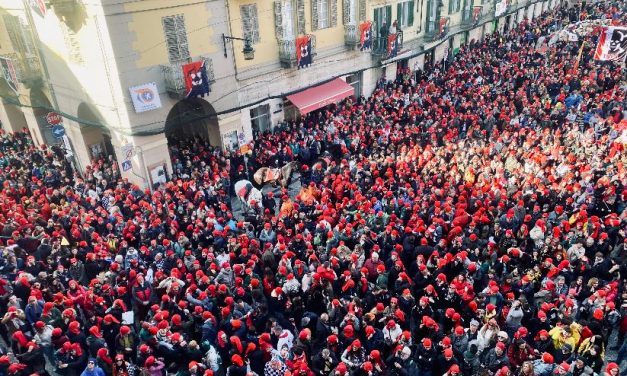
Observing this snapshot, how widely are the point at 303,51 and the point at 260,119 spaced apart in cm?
353

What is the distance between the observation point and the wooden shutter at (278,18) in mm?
18578

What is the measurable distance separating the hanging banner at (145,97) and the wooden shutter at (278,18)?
5982 millimetres

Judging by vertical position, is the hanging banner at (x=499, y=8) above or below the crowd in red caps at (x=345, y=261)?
above

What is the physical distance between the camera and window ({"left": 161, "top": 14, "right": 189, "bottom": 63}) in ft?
51.3

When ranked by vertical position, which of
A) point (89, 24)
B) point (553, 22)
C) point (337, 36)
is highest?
point (89, 24)

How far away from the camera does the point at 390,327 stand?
7.95 m

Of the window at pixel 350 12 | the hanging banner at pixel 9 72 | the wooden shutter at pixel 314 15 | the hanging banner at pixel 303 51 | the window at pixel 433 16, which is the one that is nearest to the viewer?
the hanging banner at pixel 9 72

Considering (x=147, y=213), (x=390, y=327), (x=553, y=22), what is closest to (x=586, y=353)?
(x=390, y=327)

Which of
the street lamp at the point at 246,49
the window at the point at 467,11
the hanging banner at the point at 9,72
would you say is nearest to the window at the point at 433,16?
the window at the point at 467,11

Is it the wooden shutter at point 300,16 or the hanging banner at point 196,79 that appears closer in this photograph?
the hanging banner at point 196,79

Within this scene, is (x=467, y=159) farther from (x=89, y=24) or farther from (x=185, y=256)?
(x=89, y=24)

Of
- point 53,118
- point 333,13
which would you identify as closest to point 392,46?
point 333,13

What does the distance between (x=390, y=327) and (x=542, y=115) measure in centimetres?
1404

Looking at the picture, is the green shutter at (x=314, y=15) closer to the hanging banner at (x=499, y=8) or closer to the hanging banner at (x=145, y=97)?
the hanging banner at (x=145, y=97)
